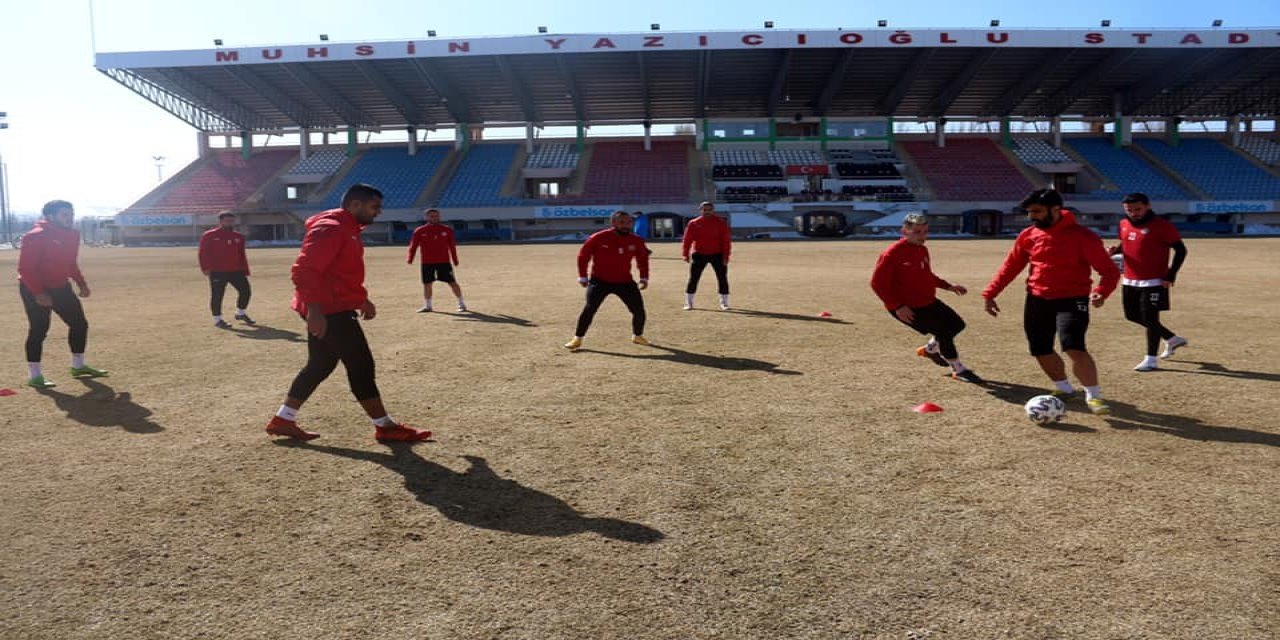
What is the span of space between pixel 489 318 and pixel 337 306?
7.26m

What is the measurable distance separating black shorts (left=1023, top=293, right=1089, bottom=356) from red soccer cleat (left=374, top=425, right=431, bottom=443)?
501 cm

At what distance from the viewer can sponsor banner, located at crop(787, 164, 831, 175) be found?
53.6 meters

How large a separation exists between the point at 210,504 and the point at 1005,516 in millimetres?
4415

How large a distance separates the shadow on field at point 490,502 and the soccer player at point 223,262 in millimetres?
8720

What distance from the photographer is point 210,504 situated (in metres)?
4.41

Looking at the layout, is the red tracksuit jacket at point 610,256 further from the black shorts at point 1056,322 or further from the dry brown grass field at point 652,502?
the black shorts at point 1056,322

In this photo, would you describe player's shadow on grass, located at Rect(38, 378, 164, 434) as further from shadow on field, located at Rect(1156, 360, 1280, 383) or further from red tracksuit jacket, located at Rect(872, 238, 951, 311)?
shadow on field, located at Rect(1156, 360, 1280, 383)

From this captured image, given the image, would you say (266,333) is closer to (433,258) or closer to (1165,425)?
(433,258)

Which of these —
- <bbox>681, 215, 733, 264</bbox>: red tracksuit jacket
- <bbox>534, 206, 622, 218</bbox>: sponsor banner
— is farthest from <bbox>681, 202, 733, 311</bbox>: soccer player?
<bbox>534, 206, 622, 218</bbox>: sponsor banner

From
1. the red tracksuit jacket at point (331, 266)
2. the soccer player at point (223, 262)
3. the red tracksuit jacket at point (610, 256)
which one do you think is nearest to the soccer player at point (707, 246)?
the red tracksuit jacket at point (610, 256)

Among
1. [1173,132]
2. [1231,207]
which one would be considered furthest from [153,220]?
[1173,132]

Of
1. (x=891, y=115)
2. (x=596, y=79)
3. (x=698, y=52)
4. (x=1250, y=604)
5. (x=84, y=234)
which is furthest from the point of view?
(x=84, y=234)

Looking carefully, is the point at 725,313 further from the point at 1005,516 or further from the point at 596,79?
the point at 596,79

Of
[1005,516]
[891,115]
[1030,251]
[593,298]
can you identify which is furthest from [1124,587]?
[891,115]
